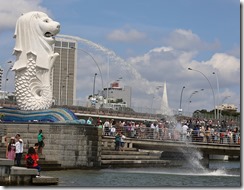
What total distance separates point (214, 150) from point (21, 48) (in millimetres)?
13979

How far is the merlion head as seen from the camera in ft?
105

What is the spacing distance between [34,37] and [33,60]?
4.22ft

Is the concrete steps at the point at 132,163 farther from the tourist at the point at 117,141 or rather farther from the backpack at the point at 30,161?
the backpack at the point at 30,161

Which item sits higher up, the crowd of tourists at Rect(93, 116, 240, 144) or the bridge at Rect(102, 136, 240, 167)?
the crowd of tourists at Rect(93, 116, 240, 144)

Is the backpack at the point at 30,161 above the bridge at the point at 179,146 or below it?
below

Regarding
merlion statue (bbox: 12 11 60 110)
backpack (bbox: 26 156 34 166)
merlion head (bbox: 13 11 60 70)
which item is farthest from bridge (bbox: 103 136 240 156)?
backpack (bbox: 26 156 34 166)

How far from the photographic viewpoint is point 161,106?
63.1m

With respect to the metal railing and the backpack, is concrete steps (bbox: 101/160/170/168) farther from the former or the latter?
the backpack

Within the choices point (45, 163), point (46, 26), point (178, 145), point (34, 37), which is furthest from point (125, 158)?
point (46, 26)

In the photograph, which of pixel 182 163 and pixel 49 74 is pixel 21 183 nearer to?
pixel 49 74

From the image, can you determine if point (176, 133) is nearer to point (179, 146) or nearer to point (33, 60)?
point (179, 146)

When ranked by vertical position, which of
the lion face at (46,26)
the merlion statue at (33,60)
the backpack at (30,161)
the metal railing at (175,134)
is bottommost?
the backpack at (30,161)

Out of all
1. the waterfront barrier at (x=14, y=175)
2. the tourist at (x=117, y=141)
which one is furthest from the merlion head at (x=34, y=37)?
the waterfront barrier at (x=14, y=175)

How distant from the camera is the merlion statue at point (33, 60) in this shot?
32.0 metres
